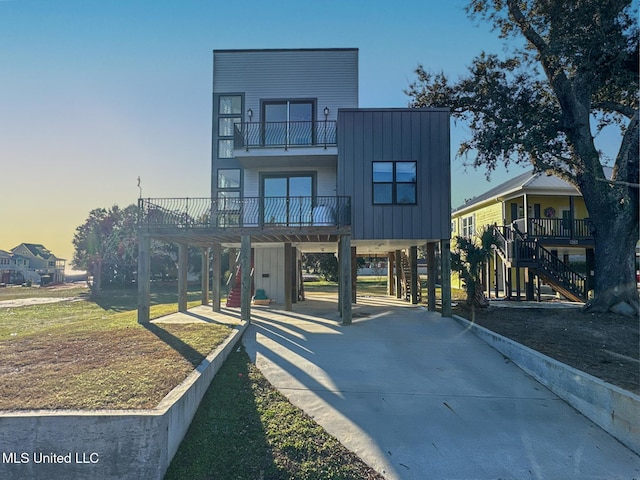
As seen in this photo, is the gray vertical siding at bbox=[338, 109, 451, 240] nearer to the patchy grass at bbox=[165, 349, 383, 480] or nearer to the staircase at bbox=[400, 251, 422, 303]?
the staircase at bbox=[400, 251, 422, 303]

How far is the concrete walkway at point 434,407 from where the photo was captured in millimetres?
4227

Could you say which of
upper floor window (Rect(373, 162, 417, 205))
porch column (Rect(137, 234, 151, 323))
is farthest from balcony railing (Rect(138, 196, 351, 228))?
upper floor window (Rect(373, 162, 417, 205))

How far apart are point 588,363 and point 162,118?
43.6ft

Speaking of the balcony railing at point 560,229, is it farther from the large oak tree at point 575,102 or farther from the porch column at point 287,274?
the porch column at point 287,274

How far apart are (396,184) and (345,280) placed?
11.3ft

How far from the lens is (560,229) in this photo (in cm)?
1716

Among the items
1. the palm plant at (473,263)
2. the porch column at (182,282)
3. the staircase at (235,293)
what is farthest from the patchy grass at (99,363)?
the palm plant at (473,263)

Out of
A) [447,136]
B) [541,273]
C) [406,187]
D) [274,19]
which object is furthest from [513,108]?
[274,19]

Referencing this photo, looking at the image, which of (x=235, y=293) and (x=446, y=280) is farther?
(x=235, y=293)

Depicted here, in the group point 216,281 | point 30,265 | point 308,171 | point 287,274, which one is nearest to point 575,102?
point 308,171

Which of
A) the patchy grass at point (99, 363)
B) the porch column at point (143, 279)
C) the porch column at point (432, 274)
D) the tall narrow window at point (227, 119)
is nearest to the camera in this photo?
the patchy grass at point (99, 363)

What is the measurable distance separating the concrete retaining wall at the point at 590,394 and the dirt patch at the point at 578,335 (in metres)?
0.39

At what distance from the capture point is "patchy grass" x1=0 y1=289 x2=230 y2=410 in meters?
4.54

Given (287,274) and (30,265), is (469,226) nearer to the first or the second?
(287,274)
